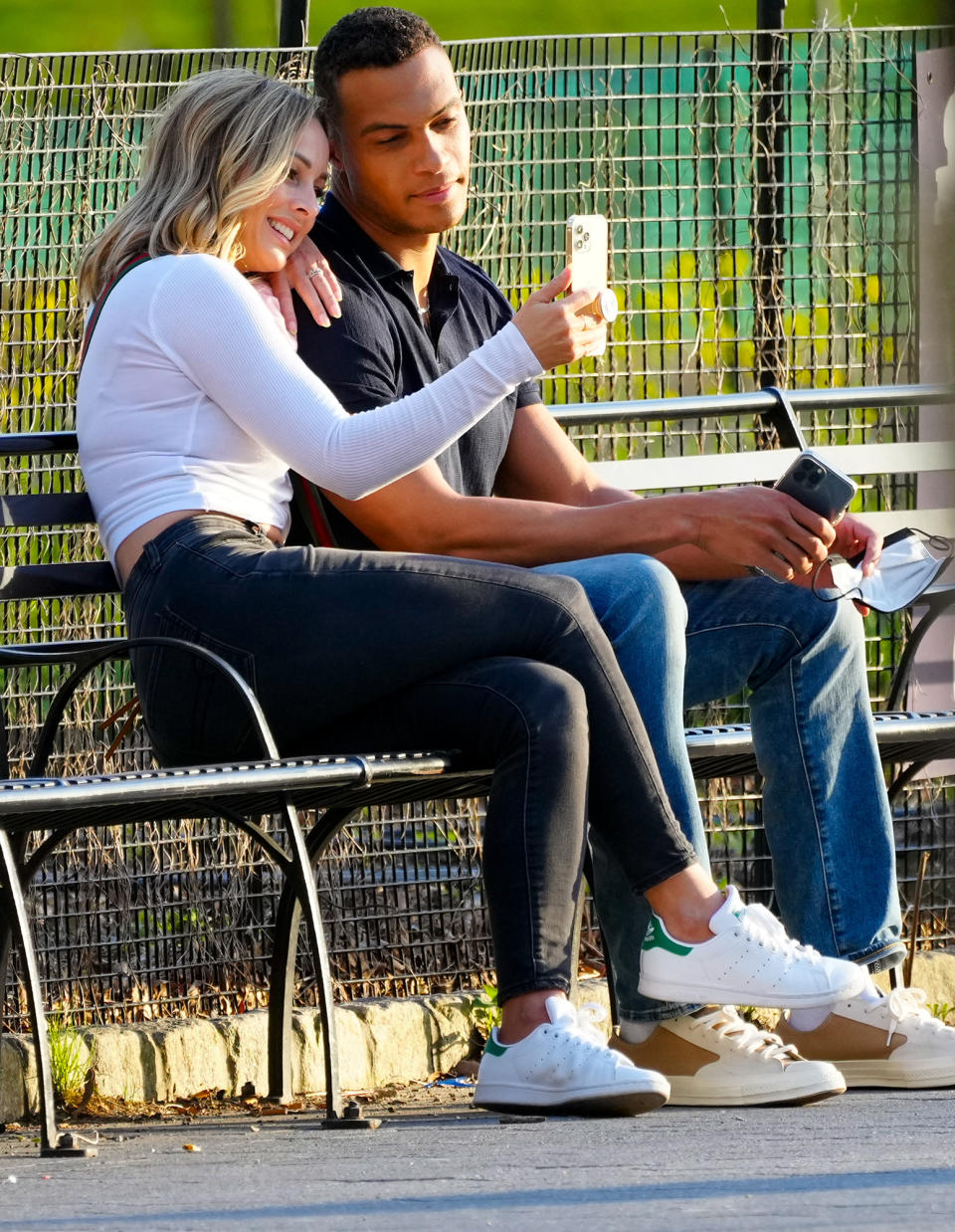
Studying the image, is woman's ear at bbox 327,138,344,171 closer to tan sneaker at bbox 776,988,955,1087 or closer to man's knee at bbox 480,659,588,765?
man's knee at bbox 480,659,588,765

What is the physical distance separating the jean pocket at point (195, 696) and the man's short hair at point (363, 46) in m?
1.03

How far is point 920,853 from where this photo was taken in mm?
4633

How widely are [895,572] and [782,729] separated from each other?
44cm

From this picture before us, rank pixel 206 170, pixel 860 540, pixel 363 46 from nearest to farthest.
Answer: pixel 206 170, pixel 860 540, pixel 363 46

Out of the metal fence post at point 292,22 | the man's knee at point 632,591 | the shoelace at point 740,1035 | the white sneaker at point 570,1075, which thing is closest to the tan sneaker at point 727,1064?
the shoelace at point 740,1035

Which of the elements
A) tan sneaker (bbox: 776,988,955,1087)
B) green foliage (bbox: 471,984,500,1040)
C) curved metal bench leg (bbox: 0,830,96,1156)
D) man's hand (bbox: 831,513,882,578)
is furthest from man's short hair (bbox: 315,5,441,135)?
green foliage (bbox: 471,984,500,1040)

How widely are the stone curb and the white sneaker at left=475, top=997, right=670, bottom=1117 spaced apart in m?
1.12

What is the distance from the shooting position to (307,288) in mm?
3086

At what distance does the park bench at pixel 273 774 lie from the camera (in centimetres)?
255

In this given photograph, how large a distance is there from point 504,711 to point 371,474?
0.43 meters

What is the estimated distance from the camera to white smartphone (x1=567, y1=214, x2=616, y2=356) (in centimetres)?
303

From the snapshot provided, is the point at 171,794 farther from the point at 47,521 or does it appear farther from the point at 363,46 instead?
the point at 363,46

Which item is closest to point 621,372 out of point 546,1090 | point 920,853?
point 920,853

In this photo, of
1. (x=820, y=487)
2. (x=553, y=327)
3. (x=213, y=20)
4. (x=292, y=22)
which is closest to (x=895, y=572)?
(x=820, y=487)
